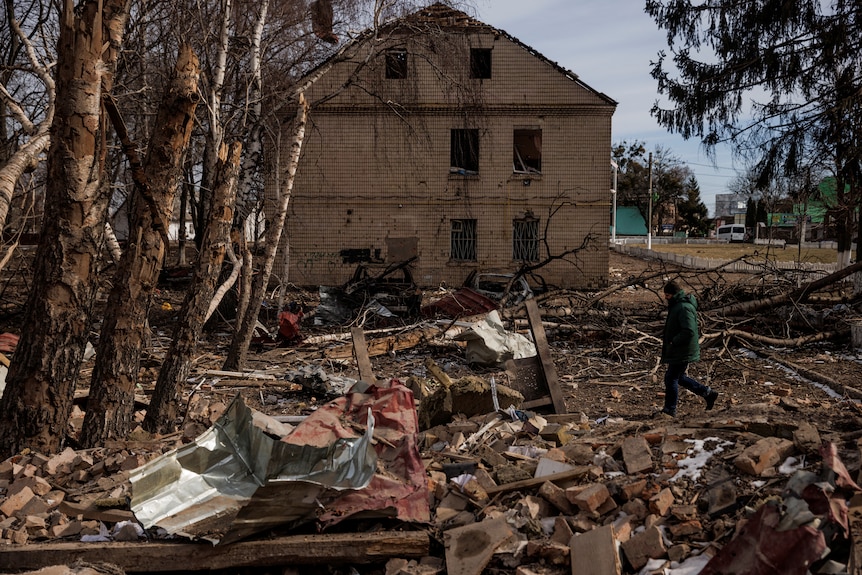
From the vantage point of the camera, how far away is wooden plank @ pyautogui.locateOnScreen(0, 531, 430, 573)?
13.7 feet

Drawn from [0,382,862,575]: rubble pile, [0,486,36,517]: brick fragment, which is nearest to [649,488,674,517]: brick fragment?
[0,382,862,575]: rubble pile

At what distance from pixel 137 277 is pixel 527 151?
19.9 metres

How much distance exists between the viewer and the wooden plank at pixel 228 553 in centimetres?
417

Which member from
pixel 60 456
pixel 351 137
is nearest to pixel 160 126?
pixel 60 456

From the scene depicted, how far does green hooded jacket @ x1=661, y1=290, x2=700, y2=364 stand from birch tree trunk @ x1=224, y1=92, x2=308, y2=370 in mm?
5609

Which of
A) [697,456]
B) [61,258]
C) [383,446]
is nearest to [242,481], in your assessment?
[383,446]

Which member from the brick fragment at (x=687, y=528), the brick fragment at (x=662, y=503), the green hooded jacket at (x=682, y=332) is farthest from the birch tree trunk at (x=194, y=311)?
the green hooded jacket at (x=682, y=332)

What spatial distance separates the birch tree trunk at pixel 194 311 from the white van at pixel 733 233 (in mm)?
64953

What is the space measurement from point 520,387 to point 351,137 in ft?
57.9

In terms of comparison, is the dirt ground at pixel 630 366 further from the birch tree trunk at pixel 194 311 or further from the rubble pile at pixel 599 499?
the rubble pile at pixel 599 499

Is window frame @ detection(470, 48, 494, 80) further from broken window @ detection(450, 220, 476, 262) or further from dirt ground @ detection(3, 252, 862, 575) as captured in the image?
dirt ground @ detection(3, 252, 862, 575)

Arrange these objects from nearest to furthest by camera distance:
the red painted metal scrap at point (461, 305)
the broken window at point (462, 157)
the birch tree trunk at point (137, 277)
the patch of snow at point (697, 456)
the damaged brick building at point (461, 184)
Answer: the patch of snow at point (697, 456) < the birch tree trunk at point (137, 277) < the red painted metal scrap at point (461, 305) < the damaged brick building at point (461, 184) < the broken window at point (462, 157)

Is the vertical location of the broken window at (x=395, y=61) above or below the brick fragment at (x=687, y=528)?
above

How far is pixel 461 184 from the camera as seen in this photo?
78.6 ft
